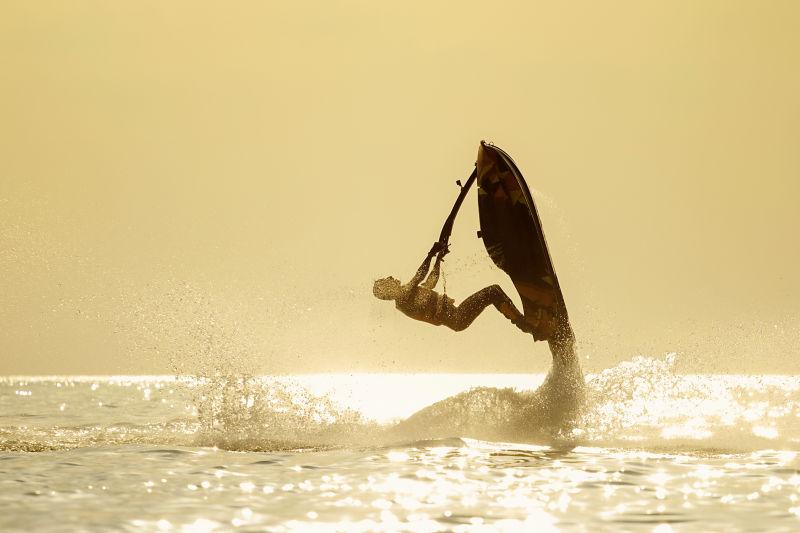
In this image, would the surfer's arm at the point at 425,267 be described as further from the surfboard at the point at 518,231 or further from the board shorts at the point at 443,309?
the surfboard at the point at 518,231

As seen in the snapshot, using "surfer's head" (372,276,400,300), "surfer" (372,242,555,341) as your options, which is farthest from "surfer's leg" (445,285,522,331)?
"surfer's head" (372,276,400,300)

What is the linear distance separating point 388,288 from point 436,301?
Result: 106 cm

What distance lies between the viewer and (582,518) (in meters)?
12.0

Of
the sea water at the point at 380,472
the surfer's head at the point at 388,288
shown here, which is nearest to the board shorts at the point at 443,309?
the surfer's head at the point at 388,288

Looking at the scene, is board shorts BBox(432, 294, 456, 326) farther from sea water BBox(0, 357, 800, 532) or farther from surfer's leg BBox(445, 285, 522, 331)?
sea water BBox(0, 357, 800, 532)

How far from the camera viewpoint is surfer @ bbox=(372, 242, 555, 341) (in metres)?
20.5

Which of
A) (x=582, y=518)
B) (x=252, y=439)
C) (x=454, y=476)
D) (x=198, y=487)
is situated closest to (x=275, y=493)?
(x=198, y=487)

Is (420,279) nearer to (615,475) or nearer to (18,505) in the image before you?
(615,475)

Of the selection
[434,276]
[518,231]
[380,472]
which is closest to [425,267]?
[434,276]

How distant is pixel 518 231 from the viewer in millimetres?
Answer: 21422

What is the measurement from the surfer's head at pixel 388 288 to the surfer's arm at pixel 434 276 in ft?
1.87

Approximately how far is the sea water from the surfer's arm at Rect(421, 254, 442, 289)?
330cm

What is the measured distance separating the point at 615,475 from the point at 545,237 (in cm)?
727

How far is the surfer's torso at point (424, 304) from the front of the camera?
20469 millimetres
